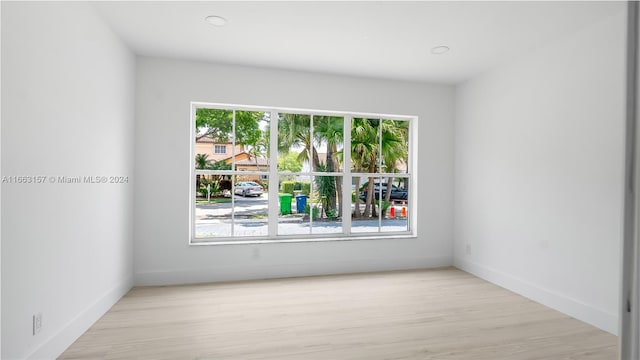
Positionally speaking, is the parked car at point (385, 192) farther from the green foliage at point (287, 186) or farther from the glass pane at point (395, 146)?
the green foliage at point (287, 186)

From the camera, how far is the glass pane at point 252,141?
4324 mm

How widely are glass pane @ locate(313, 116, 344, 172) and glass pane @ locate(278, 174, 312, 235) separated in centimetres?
30

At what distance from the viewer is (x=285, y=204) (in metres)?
4.48

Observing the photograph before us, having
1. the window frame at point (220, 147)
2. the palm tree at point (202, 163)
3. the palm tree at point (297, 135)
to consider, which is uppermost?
the palm tree at point (297, 135)

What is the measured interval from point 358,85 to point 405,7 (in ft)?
5.85

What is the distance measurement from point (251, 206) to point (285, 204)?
0.43 meters

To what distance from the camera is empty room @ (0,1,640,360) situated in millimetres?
2379
